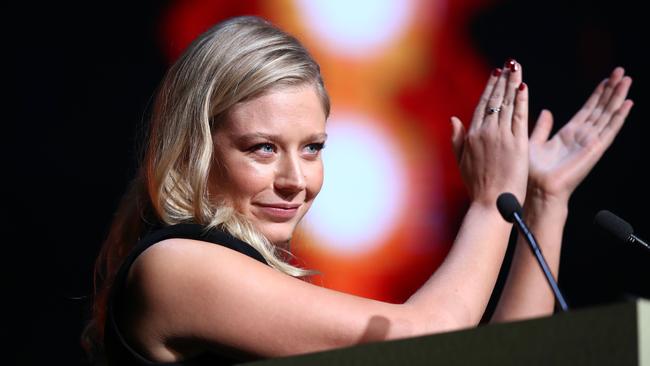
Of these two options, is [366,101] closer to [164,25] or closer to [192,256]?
[164,25]

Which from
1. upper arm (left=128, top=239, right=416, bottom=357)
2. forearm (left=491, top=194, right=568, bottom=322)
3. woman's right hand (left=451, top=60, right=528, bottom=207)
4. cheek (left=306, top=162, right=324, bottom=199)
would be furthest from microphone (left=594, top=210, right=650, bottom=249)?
cheek (left=306, top=162, right=324, bottom=199)

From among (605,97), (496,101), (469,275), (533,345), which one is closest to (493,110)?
(496,101)

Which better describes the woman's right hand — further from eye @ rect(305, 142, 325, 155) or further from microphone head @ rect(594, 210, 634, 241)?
eye @ rect(305, 142, 325, 155)

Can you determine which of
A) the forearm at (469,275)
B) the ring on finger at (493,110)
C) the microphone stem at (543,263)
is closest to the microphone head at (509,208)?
the microphone stem at (543,263)

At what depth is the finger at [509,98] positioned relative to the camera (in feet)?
5.90

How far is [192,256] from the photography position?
146 centimetres

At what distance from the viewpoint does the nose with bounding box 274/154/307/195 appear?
175 centimetres

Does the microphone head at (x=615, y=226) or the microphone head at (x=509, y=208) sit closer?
the microphone head at (x=509, y=208)

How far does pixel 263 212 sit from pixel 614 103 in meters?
0.73

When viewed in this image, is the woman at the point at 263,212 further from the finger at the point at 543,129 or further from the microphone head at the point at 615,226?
the microphone head at the point at 615,226

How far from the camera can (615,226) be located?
1589 mm

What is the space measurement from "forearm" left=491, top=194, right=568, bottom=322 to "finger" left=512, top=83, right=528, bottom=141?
7.1 inches

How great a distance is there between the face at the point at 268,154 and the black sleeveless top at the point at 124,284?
0.57ft

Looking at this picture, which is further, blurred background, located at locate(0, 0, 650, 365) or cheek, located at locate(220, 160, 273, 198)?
blurred background, located at locate(0, 0, 650, 365)
